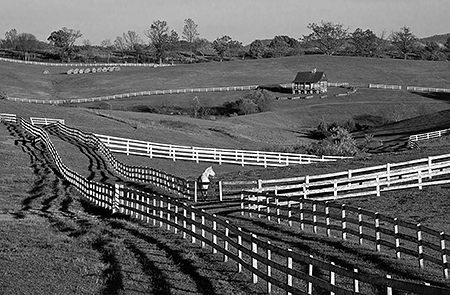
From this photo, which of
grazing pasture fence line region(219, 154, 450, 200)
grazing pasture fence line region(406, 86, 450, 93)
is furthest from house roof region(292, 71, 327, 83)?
grazing pasture fence line region(219, 154, 450, 200)

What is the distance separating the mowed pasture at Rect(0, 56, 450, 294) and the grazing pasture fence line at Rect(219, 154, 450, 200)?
694mm

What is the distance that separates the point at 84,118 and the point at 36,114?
237 inches

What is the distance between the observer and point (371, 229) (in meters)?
26.3

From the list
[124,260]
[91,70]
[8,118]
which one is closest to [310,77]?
[91,70]

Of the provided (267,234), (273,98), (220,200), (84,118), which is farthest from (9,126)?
(273,98)

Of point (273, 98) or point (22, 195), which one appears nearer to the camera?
point (22, 195)

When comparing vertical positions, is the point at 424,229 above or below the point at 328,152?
above

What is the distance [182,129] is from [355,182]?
1958 inches

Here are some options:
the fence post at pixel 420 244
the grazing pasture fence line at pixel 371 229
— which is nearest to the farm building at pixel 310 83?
the grazing pasture fence line at pixel 371 229

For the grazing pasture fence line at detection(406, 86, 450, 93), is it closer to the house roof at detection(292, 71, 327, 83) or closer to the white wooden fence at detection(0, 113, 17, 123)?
the house roof at detection(292, 71, 327, 83)

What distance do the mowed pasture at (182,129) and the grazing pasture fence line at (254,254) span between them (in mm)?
655

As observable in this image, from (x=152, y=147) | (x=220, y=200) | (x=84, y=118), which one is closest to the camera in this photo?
(x=220, y=200)

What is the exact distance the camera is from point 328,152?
68.4 m

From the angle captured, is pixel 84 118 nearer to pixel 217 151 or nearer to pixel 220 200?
pixel 217 151
